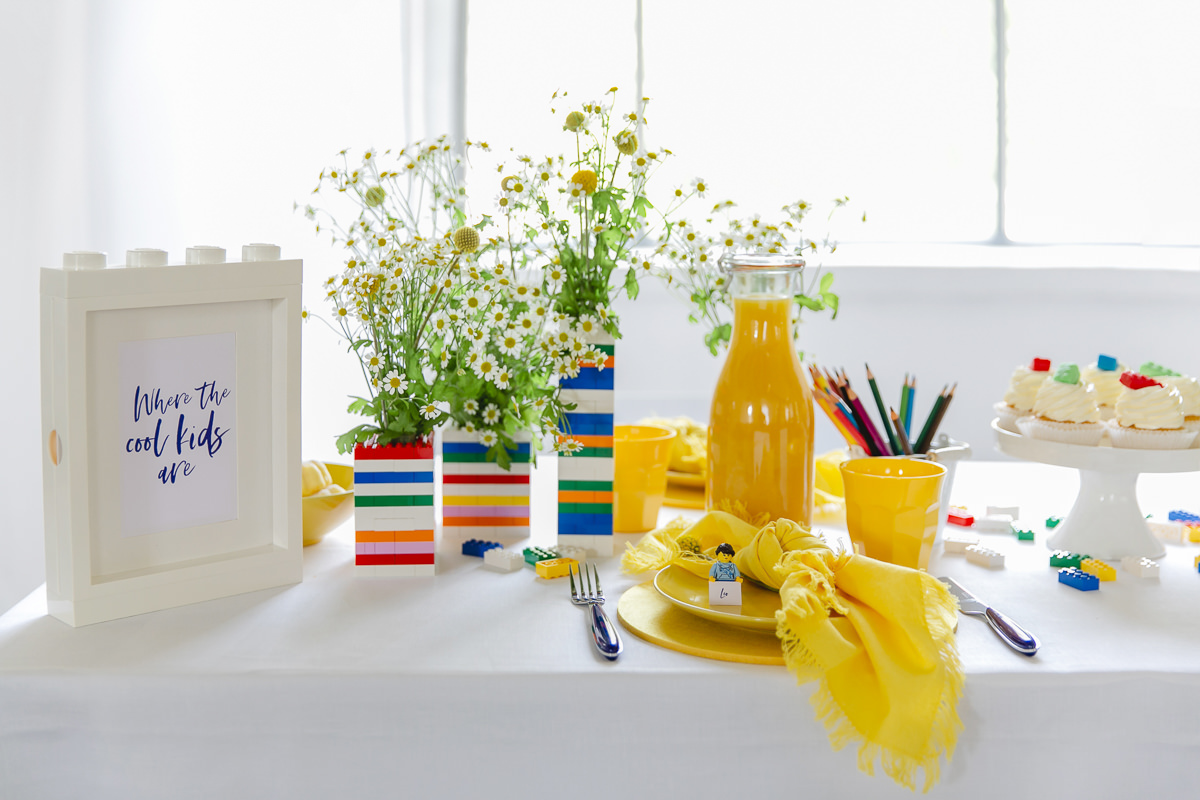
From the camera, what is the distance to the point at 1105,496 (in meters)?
0.94

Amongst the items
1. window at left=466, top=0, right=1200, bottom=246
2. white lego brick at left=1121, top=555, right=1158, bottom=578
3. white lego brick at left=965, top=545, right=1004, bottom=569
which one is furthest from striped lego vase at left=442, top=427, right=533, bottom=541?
window at left=466, top=0, right=1200, bottom=246

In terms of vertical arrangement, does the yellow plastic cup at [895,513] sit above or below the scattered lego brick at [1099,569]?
above

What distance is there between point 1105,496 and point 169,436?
0.84 meters

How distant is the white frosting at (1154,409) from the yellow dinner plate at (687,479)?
46 cm

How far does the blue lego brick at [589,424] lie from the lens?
0.91 metres

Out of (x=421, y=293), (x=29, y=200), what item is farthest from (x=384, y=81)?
(x=421, y=293)

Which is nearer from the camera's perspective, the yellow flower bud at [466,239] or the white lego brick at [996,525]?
the yellow flower bud at [466,239]

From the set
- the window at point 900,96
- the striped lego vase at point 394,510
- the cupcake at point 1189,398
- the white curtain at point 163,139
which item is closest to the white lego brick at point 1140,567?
the cupcake at point 1189,398

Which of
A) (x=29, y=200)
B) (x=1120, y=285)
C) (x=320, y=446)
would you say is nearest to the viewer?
(x=29, y=200)

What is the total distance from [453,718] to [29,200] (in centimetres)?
107

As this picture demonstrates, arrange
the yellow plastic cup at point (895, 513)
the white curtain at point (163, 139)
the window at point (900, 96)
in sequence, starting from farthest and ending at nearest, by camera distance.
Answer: the window at point (900, 96) < the white curtain at point (163, 139) < the yellow plastic cup at point (895, 513)

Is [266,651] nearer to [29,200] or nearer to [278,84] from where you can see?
[29,200]

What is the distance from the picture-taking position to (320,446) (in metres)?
2.43

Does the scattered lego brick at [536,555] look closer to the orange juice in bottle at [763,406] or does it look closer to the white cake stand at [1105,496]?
the orange juice in bottle at [763,406]
